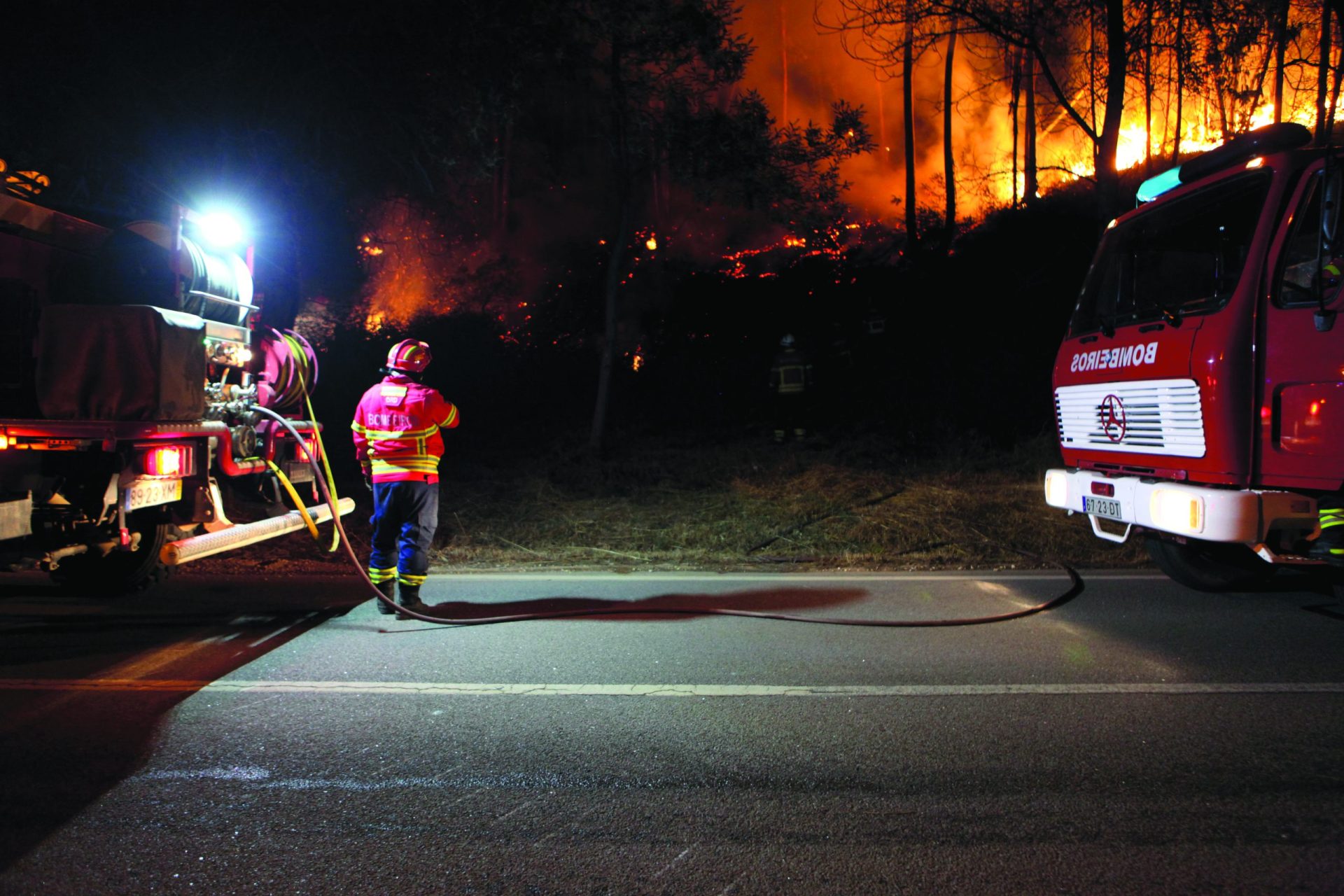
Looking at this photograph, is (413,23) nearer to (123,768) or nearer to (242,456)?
(242,456)

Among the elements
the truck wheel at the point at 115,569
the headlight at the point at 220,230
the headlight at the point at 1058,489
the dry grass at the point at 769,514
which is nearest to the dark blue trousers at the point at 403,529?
the truck wheel at the point at 115,569

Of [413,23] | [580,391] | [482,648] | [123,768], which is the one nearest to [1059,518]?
[482,648]

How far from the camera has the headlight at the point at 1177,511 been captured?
4.52m

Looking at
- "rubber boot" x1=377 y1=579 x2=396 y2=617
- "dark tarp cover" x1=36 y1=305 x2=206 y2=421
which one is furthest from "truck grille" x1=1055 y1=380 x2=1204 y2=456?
"dark tarp cover" x1=36 y1=305 x2=206 y2=421

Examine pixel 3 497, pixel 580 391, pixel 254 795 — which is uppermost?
pixel 580 391

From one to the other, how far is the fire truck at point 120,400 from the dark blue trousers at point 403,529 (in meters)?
0.64

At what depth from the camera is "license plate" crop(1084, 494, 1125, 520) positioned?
17.2ft

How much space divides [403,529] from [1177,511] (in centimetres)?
490

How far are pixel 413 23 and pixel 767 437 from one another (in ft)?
29.4

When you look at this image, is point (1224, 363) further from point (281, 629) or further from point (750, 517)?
point (281, 629)

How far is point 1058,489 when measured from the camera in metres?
5.95

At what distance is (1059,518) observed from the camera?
873cm

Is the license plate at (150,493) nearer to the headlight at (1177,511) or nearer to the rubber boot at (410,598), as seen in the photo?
the rubber boot at (410,598)

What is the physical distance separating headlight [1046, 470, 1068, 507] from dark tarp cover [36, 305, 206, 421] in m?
6.10
